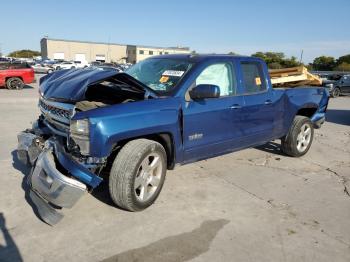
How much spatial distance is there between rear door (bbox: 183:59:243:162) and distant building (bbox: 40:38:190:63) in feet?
250

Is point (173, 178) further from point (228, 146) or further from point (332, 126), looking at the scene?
point (332, 126)

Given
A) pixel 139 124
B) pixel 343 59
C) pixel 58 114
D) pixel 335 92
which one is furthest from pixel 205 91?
pixel 343 59

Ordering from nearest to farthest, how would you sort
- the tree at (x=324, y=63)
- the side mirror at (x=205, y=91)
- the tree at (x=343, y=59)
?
the side mirror at (x=205, y=91) → the tree at (x=324, y=63) → the tree at (x=343, y=59)

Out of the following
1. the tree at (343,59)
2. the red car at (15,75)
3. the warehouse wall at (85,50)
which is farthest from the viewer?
the warehouse wall at (85,50)

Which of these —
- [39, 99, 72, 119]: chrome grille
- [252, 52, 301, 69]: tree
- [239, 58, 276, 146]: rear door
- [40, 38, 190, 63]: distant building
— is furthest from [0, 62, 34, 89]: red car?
[40, 38, 190, 63]: distant building

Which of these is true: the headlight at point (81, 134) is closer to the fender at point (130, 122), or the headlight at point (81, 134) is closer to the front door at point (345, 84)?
the fender at point (130, 122)

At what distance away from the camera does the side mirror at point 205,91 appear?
14.1ft

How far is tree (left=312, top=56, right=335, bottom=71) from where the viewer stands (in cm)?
4583

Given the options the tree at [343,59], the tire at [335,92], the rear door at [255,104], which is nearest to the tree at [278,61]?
the tree at [343,59]

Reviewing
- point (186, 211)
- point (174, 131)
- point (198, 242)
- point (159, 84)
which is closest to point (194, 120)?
point (174, 131)

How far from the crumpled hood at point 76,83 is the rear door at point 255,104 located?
1658 mm

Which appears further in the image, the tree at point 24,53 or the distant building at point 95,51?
the tree at point 24,53

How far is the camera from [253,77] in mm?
5551

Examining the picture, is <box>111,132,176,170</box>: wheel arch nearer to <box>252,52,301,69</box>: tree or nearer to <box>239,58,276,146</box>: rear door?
<box>239,58,276,146</box>: rear door
